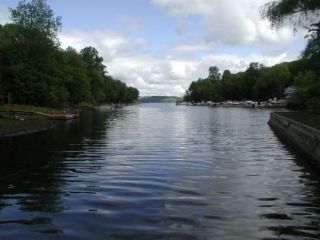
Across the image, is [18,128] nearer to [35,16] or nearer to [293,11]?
[293,11]

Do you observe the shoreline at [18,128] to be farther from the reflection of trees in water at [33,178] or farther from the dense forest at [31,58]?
the dense forest at [31,58]

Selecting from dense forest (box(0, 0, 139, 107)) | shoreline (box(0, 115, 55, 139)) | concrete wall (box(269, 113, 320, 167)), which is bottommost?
shoreline (box(0, 115, 55, 139))

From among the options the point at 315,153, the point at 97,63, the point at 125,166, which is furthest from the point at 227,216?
the point at 97,63

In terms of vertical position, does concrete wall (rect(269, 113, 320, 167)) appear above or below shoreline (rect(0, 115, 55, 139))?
above

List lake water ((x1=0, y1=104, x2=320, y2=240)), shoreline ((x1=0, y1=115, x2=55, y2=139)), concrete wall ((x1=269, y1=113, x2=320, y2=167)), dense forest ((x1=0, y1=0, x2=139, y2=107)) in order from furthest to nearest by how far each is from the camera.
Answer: dense forest ((x1=0, y1=0, x2=139, y2=107))
shoreline ((x1=0, y1=115, x2=55, y2=139))
concrete wall ((x1=269, y1=113, x2=320, y2=167))
lake water ((x1=0, y1=104, x2=320, y2=240))

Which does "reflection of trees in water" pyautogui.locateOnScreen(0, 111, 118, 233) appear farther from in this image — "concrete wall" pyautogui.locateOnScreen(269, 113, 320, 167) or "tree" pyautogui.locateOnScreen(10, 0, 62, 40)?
"tree" pyautogui.locateOnScreen(10, 0, 62, 40)

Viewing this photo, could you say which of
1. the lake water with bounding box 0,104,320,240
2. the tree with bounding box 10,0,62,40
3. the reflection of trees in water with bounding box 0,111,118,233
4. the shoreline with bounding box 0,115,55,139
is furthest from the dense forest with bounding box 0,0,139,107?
the lake water with bounding box 0,104,320,240

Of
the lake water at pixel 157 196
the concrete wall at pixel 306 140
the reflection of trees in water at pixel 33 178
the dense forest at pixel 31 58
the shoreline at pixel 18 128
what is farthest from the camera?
the dense forest at pixel 31 58

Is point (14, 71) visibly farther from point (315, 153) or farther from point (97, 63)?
point (97, 63)

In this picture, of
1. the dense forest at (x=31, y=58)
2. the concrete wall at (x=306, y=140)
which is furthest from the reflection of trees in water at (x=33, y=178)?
the dense forest at (x=31, y=58)

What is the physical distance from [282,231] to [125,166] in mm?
11314

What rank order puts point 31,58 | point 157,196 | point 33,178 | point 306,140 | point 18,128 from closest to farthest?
point 157,196 < point 33,178 < point 306,140 < point 18,128 < point 31,58

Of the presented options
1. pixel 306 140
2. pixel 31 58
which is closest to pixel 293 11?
pixel 306 140

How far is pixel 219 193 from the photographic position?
14914mm
